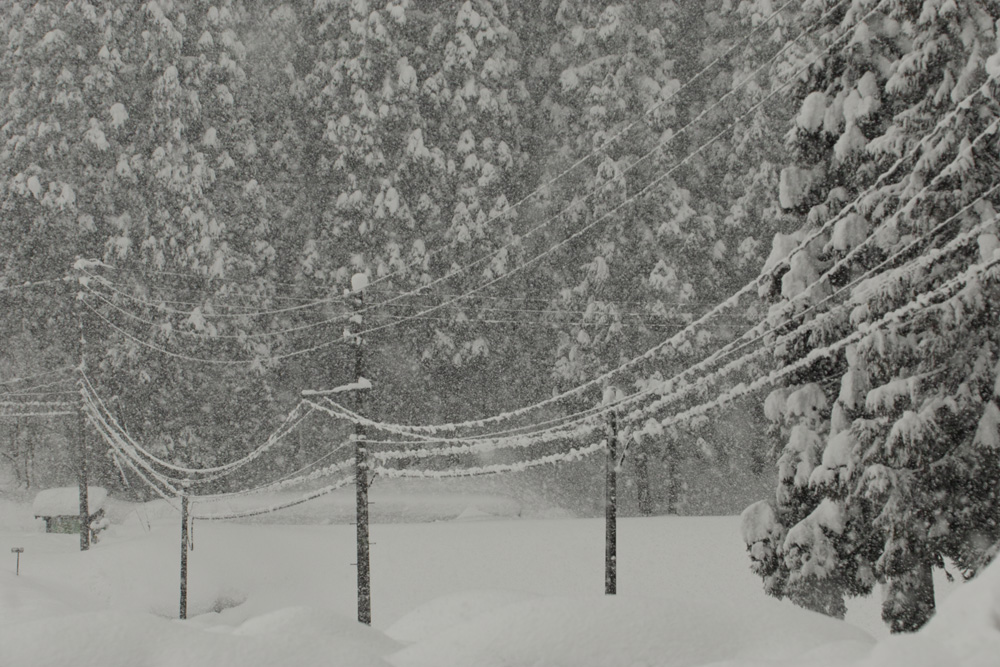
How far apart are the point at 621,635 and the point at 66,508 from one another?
27.6 metres

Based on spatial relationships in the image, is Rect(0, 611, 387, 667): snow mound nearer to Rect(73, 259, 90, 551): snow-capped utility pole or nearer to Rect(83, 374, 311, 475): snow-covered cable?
Rect(83, 374, 311, 475): snow-covered cable

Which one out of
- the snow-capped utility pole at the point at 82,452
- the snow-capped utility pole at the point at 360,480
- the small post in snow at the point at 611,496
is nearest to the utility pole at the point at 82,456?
the snow-capped utility pole at the point at 82,452

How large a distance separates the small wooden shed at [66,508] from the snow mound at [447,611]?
2216 centimetres

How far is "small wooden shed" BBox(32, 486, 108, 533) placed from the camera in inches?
1171

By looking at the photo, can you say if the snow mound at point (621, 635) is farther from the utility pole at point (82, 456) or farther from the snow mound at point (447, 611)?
the utility pole at point (82, 456)

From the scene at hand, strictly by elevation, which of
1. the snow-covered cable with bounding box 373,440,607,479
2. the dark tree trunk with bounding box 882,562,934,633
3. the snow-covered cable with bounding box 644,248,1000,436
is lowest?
the dark tree trunk with bounding box 882,562,934,633

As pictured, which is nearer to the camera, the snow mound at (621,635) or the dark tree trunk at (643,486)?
the snow mound at (621,635)

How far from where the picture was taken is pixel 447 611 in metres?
9.74

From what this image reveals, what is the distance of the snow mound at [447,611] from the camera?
9430 millimetres

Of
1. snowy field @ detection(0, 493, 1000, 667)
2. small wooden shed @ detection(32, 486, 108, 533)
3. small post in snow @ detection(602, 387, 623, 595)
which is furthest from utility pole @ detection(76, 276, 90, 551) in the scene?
small post in snow @ detection(602, 387, 623, 595)

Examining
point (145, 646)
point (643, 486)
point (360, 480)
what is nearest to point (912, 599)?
point (360, 480)

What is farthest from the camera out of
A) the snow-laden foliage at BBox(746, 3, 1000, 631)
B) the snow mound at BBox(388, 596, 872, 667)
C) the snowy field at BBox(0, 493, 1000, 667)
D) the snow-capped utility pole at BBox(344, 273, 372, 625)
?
the snow-capped utility pole at BBox(344, 273, 372, 625)

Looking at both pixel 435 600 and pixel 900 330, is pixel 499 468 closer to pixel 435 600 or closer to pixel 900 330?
pixel 435 600

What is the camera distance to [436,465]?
1410 inches
